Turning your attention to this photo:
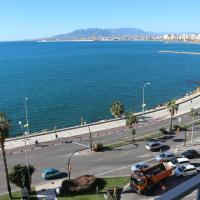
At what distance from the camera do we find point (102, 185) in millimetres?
36812

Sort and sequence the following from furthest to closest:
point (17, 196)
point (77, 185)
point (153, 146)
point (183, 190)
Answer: point (153, 146), point (77, 185), point (17, 196), point (183, 190)

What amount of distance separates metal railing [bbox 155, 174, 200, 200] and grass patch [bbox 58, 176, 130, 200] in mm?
31645

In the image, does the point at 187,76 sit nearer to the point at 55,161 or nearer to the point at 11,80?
the point at 11,80

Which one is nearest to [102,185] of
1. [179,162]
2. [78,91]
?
[179,162]

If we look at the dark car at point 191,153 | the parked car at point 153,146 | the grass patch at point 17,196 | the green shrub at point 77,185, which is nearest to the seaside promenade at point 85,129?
the parked car at point 153,146

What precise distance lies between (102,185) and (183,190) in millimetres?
34659

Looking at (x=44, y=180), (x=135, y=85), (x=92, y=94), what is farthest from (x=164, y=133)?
(x=135, y=85)

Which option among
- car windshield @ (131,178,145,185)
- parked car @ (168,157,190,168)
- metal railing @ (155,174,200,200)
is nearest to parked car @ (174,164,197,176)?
parked car @ (168,157,190,168)

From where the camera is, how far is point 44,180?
4006 cm

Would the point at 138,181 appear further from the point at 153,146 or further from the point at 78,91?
the point at 78,91

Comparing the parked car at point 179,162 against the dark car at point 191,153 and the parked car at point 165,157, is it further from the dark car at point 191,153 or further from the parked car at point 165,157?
the dark car at point 191,153

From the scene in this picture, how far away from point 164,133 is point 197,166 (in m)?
15.1

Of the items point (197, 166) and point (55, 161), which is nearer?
point (197, 166)

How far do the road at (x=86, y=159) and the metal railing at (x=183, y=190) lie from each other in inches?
1465
